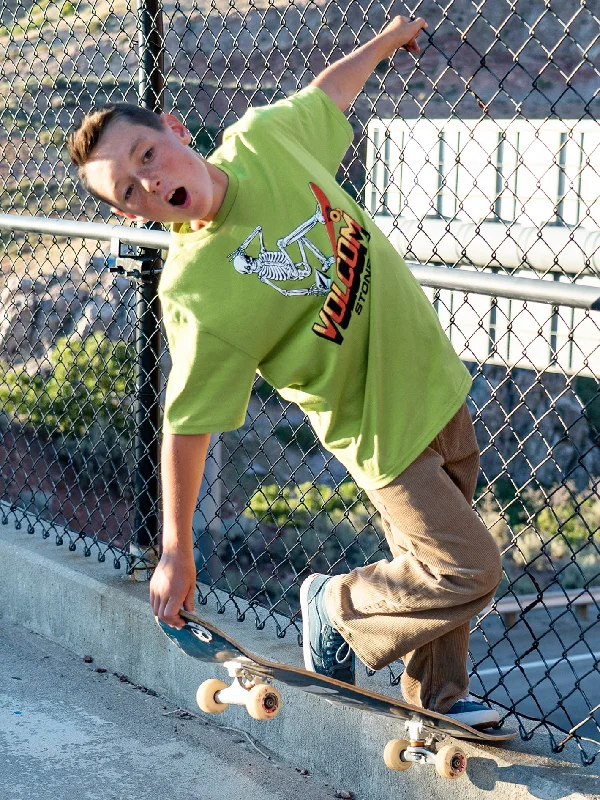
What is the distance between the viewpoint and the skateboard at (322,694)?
2.29m

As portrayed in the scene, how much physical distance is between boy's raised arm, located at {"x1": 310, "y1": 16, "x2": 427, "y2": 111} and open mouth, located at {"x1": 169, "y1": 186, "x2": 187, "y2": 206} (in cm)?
64

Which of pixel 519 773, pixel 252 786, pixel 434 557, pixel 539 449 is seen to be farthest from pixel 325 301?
pixel 539 449

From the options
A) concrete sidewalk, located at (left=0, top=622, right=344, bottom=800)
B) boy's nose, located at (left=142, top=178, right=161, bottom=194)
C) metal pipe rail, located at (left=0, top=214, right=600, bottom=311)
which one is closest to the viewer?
boy's nose, located at (left=142, top=178, right=161, bottom=194)

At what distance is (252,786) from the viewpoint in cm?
271

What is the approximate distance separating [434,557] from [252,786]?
0.94 m

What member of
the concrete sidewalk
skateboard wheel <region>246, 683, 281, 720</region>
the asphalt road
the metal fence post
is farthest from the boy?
the asphalt road

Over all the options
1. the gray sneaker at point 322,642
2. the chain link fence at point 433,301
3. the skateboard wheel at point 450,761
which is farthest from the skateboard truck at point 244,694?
the chain link fence at point 433,301

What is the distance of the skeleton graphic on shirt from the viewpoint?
207 centimetres

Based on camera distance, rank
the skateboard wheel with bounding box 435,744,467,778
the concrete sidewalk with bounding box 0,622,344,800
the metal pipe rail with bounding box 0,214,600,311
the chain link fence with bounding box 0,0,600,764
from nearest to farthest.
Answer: the metal pipe rail with bounding box 0,214,600,311
the skateboard wheel with bounding box 435,744,467,778
the concrete sidewalk with bounding box 0,622,344,800
the chain link fence with bounding box 0,0,600,764

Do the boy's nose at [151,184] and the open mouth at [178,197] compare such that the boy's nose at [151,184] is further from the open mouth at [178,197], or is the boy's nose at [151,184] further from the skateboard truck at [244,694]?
Answer: the skateboard truck at [244,694]

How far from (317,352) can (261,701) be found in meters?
0.80

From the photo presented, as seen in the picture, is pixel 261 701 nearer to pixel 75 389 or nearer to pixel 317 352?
pixel 317 352

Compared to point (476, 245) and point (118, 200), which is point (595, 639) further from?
point (118, 200)

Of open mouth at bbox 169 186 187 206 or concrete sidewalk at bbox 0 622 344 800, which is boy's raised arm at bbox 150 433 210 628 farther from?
concrete sidewalk at bbox 0 622 344 800
